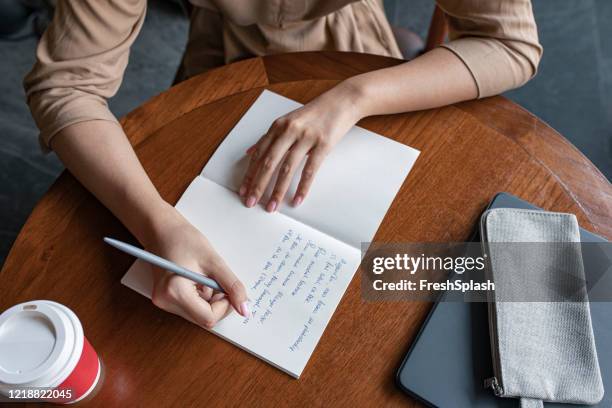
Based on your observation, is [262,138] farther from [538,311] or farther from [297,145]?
[538,311]

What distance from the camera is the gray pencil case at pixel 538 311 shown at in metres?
0.51

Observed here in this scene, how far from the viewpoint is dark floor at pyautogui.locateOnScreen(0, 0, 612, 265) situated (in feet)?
4.30

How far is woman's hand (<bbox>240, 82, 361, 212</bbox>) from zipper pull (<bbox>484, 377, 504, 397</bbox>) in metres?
0.28

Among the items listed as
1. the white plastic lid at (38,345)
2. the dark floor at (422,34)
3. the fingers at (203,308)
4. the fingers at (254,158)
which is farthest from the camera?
the dark floor at (422,34)

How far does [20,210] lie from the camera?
1275mm

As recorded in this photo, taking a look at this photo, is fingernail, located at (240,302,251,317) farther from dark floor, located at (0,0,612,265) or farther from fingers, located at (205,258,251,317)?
dark floor, located at (0,0,612,265)

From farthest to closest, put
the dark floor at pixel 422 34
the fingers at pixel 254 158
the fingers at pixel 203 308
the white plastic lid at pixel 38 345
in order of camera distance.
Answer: the dark floor at pixel 422 34, the fingers at pixel 254 158, the fingers at pixel 203 308, the white plastic lid at pixel 38 345

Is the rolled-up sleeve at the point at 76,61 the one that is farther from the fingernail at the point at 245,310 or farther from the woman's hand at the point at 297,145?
the fingernail at the point at 245,310

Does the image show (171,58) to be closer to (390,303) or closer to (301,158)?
(301,158)

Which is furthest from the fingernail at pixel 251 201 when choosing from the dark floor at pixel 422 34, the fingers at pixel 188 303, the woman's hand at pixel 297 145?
the dark floor at pixel 422 34

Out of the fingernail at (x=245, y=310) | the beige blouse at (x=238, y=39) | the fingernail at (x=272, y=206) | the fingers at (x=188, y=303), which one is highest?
the beige blouse at (x=238, y=39)

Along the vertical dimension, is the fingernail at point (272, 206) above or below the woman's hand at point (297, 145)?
below

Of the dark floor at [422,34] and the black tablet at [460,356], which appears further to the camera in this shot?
the dark floor at [422,34]

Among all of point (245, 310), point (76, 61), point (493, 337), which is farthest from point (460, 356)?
point (76, 61)
